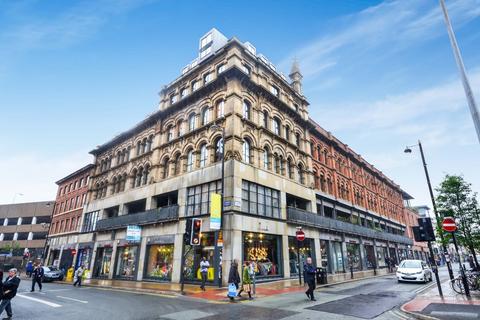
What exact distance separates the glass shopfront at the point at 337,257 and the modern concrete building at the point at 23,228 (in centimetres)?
5183

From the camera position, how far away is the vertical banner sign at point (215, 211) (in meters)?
17.0

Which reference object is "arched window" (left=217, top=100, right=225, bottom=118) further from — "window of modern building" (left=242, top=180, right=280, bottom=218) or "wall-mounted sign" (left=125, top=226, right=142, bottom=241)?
"wall-mounted sign" (left=125, top=226, right=142, bottom=241)

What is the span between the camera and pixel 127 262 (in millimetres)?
25562

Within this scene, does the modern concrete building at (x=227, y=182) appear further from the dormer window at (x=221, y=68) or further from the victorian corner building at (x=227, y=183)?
the dormer window at (x=221, y=68)

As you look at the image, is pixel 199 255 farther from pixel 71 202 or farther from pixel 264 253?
pixel 71 202

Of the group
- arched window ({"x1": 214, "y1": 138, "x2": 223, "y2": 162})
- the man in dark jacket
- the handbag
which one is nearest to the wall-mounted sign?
arched window ({"x1": 214, "y1": 138, "x2": 223, "y2": 162})

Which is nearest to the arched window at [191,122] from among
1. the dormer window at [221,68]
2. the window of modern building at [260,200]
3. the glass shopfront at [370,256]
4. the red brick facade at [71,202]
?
the dormer window at [221,68]

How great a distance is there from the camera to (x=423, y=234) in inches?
500

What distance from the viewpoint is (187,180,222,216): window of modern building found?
66.0ft

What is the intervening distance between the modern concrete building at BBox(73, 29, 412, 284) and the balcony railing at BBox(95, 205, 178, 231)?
0.38 ft

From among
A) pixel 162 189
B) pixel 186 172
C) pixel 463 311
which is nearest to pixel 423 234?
pixel 463 311

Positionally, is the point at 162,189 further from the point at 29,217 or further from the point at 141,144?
the point at 29,217

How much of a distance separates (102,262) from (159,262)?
10476 millimetres

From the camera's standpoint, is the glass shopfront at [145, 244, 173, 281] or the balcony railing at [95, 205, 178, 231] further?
the balcony railing at [95, 205, 178, 231]
